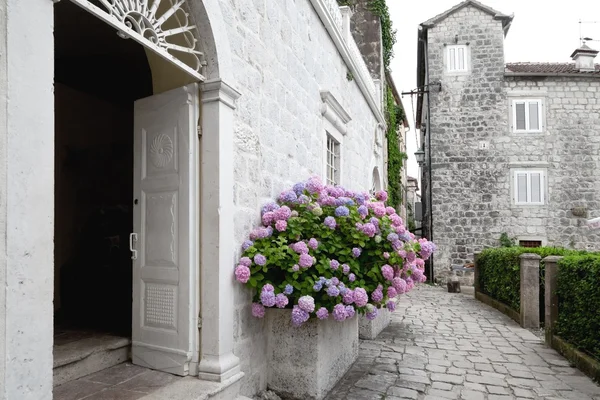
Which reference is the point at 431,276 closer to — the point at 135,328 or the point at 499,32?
the point at 499,32

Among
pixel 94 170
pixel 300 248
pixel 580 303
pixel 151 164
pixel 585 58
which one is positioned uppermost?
pixel 585 58

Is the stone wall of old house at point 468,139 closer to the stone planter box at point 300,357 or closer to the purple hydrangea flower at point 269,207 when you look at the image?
the stone planter box at point 300,357

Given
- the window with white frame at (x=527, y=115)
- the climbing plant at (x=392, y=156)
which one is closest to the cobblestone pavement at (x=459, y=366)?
the climbing plant at (x=392, y=156)

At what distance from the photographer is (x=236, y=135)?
3912 mm

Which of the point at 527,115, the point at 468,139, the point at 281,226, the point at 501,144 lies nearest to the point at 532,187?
the point at 501,144

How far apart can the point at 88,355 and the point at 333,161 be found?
521cm

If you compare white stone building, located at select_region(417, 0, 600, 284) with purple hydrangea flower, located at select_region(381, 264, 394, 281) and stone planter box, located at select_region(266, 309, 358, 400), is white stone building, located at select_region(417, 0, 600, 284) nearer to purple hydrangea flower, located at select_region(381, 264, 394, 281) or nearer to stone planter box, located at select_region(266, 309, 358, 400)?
purple hydrangea flower, located at select_region(381, 264, 394, 281)

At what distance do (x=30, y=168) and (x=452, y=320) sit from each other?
7.98 metres

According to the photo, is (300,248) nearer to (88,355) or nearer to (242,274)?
(242,274)

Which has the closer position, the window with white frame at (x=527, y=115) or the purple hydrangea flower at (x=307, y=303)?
the purple hydrangea flower at (x=307, y=303)

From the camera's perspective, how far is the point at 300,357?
4.20 metres

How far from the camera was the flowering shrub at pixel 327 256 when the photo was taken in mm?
3934

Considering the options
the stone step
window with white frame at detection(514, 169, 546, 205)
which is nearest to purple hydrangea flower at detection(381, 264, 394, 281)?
the stone step

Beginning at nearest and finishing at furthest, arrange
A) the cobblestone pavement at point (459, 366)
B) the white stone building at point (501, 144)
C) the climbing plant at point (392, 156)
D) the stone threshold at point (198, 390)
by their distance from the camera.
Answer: the stone threshold at point (198, 390), the cobblestone pavement at point (459, 366), the climbing plant at point (392, 156), the white stone building at point (501, 144)
